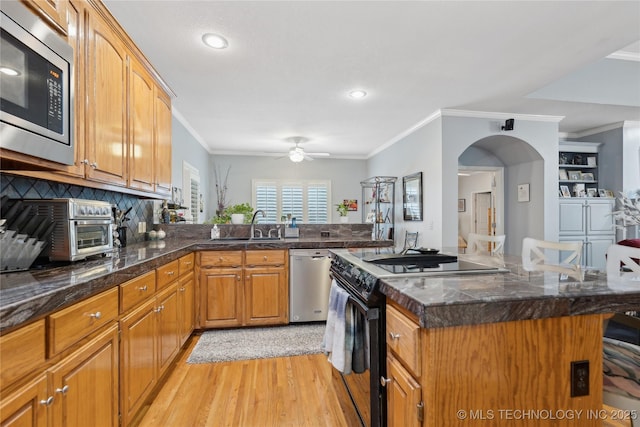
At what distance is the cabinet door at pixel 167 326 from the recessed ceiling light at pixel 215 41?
1.88 m

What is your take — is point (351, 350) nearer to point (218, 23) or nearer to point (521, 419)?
point (521, 419)

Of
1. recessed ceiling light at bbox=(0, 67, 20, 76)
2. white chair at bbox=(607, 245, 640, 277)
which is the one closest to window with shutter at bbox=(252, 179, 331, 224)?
white chair at bbox=(607, 245, 640, 277)

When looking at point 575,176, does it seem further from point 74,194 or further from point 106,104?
point 74,194

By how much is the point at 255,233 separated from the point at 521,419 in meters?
2.98

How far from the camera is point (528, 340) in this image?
3.13 feet

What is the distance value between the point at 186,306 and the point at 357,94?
9.17 feet

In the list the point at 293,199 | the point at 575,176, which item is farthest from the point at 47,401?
the point at 575,176

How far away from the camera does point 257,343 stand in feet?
8.75

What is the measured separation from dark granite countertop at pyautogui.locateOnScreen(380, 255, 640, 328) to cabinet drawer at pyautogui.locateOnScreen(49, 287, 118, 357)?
1149 millimetres

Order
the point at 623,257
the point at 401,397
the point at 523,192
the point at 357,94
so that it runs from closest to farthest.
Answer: the point at 401,397, the point at 623,257, the point at 357,94, the point at 523,192

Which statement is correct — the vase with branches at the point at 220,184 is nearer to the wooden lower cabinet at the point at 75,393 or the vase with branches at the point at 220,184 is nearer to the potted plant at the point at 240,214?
the potted plant at the point at 240,214

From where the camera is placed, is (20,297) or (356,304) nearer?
(20,297)

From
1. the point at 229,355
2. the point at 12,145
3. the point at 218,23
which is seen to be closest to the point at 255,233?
the point at 229,355

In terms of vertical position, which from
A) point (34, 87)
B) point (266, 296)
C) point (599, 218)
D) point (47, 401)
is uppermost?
point (34, 87)
